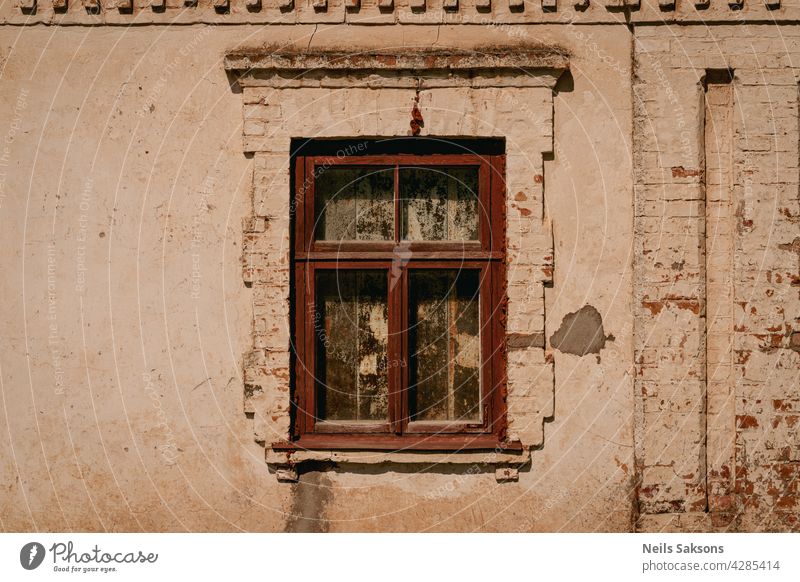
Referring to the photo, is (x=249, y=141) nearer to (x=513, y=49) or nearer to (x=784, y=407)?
(x=513, y=49)

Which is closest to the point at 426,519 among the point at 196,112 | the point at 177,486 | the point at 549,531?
the point at 549,531

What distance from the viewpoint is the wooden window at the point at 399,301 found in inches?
225

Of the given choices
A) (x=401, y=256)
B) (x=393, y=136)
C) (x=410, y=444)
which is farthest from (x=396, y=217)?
(x=410, y=444)

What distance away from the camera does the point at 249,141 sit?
5609mm

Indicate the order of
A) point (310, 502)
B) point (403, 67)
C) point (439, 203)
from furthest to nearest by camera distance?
point (439, 203) → point (310, 502) → point (403, 67)

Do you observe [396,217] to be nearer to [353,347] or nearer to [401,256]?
[401,256]

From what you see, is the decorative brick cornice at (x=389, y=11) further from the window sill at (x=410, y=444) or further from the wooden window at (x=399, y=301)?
the window sill at (x=410, y=444)

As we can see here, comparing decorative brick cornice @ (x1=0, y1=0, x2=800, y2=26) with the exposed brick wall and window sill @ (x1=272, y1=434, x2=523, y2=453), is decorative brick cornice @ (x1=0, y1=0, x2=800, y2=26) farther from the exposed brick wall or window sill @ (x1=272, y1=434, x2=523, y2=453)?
window sill @ (x1=272, y1=434, x2=523, y2=453)

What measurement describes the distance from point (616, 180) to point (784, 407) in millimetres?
1809

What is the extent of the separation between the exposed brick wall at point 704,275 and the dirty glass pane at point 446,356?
1.09 meters

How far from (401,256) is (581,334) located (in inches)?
50.4

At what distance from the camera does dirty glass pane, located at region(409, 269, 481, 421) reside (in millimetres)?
5809

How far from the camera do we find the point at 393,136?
5.61 metres

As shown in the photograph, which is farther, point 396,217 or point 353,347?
point 353,347
